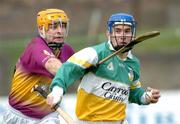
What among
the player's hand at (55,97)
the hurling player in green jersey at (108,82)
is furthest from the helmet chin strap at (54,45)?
the player's hand at (55,97)

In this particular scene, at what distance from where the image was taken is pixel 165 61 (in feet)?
66.8

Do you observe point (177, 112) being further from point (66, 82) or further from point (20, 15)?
point (20, 15)

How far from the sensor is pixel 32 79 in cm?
783

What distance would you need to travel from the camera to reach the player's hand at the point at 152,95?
7.34 metres

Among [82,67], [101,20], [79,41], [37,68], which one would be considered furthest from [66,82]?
[101,20]

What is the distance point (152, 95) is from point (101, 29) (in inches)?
573

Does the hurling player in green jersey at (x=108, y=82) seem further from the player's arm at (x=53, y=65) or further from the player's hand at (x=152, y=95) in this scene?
the player's arm at (x=53, y=65)

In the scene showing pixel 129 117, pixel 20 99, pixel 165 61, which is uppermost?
pixel 20 99

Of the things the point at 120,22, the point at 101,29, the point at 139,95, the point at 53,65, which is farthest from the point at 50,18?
the point at 101,29

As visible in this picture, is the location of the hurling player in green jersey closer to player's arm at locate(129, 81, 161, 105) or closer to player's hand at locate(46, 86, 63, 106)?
player's arm at locate(129, 81, 161, 105)

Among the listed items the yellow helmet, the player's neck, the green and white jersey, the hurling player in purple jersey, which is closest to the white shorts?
the hurling player in purple jersey

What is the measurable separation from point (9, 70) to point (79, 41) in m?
2.86

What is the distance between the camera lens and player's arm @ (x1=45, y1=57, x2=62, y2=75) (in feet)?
23.9

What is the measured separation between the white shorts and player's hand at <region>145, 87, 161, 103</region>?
94 cm
